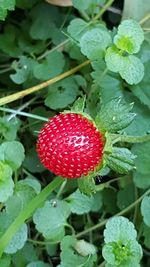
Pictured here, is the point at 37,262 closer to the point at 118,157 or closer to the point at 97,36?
the point at 118,157

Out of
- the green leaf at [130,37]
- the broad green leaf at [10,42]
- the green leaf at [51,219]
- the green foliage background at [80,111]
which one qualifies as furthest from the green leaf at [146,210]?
the broad green leaf at [10,42]

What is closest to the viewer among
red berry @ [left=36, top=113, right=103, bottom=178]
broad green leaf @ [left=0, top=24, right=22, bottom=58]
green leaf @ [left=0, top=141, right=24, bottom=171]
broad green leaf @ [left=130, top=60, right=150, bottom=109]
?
red berry @ [left=36, top=113, right=103, bottom=178]

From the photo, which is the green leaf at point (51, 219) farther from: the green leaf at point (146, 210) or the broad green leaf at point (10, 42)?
the broad green leaf at point (10, 42)

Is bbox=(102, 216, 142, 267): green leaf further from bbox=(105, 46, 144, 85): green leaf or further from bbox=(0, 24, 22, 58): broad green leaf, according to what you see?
bbox=(0, 24, 22, 58): broad green leaf

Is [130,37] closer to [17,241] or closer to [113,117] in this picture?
[113,117]

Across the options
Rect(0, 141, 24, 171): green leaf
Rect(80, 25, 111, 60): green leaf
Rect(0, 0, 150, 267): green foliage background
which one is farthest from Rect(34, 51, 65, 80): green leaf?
Rect(0, 141, 24, 171): green leaf

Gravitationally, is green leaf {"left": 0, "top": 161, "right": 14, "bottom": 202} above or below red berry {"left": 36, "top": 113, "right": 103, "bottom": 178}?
below

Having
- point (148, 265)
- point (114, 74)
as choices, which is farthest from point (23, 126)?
point (148, 265)

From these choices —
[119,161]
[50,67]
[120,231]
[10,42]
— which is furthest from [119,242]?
[10,42]
